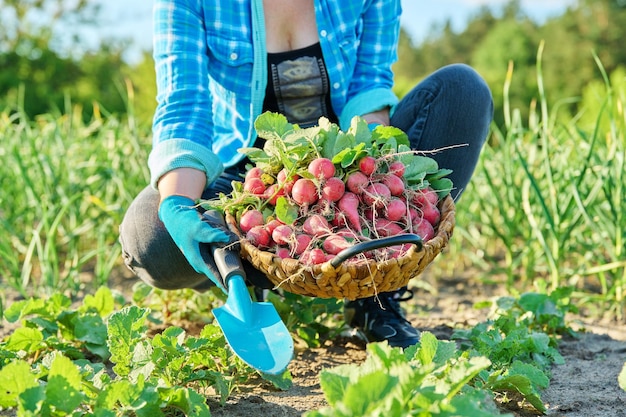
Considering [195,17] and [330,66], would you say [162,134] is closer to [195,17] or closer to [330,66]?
[195,17]

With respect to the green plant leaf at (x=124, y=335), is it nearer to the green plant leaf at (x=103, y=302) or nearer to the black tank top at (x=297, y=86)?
the green plant leaf at (x=103, y=302)

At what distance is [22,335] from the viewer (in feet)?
4.44

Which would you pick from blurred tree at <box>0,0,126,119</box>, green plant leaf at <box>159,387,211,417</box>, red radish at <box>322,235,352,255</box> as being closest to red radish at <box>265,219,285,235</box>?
red radish at <box>322,235,352,255</box>

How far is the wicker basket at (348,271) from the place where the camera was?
1.09 meters

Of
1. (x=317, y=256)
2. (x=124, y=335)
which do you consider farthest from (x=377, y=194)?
(x=124, y=335)

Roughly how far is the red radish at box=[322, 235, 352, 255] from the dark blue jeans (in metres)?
0.45

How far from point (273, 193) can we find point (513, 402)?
0.59 metres

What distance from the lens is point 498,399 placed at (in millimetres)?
1257

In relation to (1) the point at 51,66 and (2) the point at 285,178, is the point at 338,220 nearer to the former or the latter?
(2) the point at 285,178

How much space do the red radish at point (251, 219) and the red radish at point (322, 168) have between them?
0.42 feet

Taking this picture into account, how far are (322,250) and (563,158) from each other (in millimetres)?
1319

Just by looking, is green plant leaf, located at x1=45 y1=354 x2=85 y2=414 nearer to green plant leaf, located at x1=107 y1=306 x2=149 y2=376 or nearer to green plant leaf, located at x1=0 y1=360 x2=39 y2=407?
green plant leaf, located at x1=0 y1=360 x2=39 y2=407

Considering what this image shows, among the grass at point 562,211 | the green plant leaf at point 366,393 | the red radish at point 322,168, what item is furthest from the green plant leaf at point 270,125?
the grass at point 562,211

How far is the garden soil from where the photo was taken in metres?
1.22
